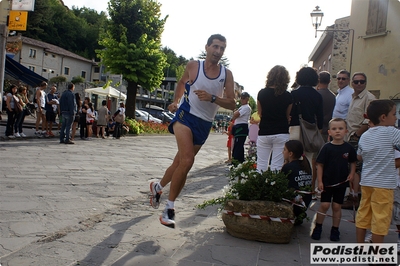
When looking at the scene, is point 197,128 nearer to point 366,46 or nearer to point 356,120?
point 356,120

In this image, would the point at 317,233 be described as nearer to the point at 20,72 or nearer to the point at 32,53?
the point at 20,72

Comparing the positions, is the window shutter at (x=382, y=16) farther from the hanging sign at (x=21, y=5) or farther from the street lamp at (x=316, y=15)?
the hanging sign at (x=21, y=5)

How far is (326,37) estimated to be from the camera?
22.7m

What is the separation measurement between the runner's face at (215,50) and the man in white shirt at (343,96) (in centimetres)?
266

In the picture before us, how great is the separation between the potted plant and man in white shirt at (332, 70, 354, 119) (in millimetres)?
2713

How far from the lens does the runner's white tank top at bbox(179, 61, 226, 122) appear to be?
4.32m

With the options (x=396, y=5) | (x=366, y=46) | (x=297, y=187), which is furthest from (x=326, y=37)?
(x=297, y=187)

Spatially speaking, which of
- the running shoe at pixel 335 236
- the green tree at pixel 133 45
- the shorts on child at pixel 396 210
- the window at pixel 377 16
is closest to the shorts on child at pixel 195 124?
the running shoe at pixel 335 236

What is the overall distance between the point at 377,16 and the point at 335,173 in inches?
473

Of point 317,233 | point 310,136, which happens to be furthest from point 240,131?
point 317,233

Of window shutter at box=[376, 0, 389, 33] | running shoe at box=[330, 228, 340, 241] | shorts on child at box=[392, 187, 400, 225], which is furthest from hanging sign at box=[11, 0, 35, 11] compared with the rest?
shorts on child at box=[392, 187, 400, 225]

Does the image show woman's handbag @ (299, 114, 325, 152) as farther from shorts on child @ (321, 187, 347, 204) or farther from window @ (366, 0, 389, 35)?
window @ (366, 0, 389, 35)

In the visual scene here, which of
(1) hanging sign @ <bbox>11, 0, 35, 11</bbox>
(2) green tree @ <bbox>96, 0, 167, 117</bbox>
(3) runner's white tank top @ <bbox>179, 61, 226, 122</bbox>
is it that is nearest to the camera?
(3) runner's white tank top @ <bbox>179, 61, 226, 122</bbox>

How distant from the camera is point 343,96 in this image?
6320mm
